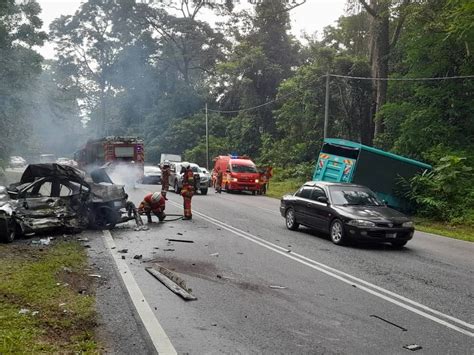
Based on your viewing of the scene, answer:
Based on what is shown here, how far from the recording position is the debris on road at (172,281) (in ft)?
21.5

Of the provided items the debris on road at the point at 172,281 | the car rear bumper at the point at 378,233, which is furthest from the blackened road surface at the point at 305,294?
the car rear bumper at the point at 378,233

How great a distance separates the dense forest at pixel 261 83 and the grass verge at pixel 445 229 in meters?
0.49

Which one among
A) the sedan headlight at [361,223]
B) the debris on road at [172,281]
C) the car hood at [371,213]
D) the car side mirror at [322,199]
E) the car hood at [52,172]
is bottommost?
the debris on road at [172,281]

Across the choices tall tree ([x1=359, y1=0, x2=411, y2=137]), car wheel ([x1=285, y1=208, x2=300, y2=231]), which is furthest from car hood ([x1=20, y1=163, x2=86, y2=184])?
tall tree ([x1=359, y1=0, x2=411, y2=137])

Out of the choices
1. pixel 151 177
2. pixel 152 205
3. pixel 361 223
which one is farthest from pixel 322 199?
pixel 151 177

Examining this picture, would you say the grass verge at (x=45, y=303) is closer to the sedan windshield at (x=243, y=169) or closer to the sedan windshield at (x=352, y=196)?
the sedan windshield at (x=352, y=196)

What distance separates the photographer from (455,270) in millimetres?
8945

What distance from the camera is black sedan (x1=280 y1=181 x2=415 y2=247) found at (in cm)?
1055

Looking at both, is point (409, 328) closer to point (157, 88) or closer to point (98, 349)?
point (98, 349)

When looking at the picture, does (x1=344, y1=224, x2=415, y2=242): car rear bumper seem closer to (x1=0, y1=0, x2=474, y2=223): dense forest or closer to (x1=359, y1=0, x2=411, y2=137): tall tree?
(x1=0, y1=0, x2=474, y2=223): dense forest

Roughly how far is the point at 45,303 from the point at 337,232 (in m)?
7.02

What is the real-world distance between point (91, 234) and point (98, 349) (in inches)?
293

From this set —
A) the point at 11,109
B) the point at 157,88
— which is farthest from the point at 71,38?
the point at 11,109

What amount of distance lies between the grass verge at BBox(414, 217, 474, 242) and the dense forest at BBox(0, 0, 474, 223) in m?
0.49
